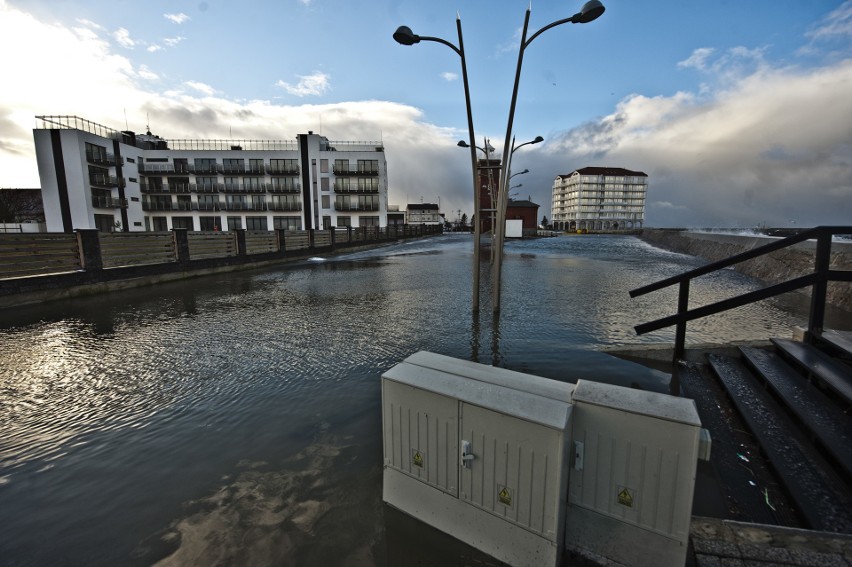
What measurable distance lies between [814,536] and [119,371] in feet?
24.3

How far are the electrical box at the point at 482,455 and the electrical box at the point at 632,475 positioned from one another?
140 mm

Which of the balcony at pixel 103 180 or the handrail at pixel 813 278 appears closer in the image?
the handrail at pixel 813 278

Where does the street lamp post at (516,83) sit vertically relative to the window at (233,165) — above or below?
below

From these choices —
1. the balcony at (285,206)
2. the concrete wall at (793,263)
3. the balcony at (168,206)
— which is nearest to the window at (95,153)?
the balcony at (168,206)

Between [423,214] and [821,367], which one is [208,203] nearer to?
[821,367]

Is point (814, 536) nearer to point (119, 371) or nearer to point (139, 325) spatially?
point (119, 371)

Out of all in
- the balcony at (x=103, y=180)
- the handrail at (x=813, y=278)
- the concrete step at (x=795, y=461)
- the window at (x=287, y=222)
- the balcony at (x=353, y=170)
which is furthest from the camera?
the window at (x=287, y=222)

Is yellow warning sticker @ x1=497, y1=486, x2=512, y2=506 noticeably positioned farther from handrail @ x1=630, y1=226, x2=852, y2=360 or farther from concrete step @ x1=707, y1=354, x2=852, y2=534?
handrail @ x1=630, y1=226, x2=852, y2=360

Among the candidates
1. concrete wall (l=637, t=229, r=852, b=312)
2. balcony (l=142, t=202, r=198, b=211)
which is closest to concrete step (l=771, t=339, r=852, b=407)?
concrete wall (l=637, t=229, r=852, b=312)

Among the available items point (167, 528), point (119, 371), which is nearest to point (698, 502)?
point (167, 528)

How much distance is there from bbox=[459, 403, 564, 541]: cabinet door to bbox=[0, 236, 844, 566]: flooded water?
1.48 ft

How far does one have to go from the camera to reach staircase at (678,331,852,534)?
258cm

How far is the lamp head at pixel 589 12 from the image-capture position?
20.0 ft

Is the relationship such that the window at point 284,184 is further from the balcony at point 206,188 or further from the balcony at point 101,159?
the balcony at point 101,159
